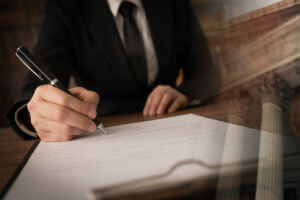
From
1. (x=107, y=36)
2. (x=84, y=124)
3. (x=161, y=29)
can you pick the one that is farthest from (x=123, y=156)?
(x=161, y=29)

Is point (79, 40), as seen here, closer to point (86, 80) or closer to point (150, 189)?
point (86, 80)

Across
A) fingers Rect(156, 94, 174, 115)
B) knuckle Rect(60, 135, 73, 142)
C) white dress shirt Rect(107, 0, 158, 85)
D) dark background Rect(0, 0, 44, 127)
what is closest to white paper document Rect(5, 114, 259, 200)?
knuckle Rect(60, 135, 73, 142)

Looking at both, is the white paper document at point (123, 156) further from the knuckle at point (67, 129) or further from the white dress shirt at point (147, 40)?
the white dress shirt at point (147, 40)

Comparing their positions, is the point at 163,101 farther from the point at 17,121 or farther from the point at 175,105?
the point at 17,121

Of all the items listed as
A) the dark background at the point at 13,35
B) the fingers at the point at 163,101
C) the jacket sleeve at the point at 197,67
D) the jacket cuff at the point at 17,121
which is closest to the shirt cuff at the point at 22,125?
the jacket cuff at the point at 17,121

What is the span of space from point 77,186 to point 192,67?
566 millimetres

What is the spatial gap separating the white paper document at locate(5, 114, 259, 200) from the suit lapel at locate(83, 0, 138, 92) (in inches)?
8.8

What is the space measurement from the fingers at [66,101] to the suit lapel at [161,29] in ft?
1.14

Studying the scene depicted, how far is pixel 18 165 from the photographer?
219 mm

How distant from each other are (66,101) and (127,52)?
296mm

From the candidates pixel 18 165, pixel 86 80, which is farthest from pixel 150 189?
pixel 86 80

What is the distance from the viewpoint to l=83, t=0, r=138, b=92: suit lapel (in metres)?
0.49

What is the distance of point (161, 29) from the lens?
0.62m

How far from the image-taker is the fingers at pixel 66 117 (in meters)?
0.27
